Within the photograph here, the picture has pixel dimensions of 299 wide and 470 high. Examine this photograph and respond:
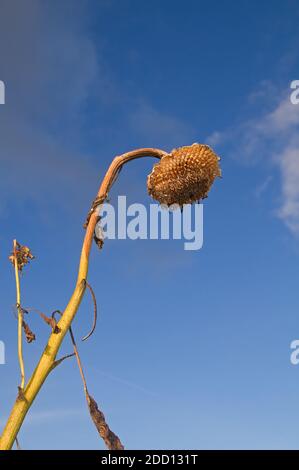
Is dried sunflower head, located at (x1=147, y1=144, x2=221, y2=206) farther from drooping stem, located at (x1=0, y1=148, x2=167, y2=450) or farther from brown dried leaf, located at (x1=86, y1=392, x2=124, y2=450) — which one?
brown dried leaf, located at (x1=86, y1=392, x2=124, y2=450)

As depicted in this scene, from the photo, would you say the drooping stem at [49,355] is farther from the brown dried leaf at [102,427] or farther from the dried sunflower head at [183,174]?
the dried sunflower head at [183,174]

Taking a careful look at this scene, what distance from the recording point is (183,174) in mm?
2775

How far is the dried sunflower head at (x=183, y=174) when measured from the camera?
2754 millimetres

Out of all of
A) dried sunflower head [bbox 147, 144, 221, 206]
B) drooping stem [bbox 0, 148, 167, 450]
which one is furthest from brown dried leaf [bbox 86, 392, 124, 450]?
dried sunflower head [bbox 147, 144, 221, 206]

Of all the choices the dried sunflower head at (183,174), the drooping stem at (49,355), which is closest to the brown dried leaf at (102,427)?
the drooping stem at (49,355)

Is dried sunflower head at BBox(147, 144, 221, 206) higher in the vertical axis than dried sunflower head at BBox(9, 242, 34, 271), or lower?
higher

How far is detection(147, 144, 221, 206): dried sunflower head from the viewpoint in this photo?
275 centimetres

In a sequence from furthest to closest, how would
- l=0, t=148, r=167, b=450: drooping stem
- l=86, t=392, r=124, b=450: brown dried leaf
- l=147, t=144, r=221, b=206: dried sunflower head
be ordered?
l=147, t=144, r=221, b=206: dried sunflower head < l=86, t=392, r=124, b=450: brown dried leaf < l=0, t=148, r=167, b=450: drooping stem

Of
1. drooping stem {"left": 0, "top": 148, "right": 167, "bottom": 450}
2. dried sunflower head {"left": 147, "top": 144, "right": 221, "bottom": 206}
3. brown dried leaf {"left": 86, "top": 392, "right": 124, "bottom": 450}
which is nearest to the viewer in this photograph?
drooping stem {"left": 0, "top": 148, "right": 167, "bottom": 450}
